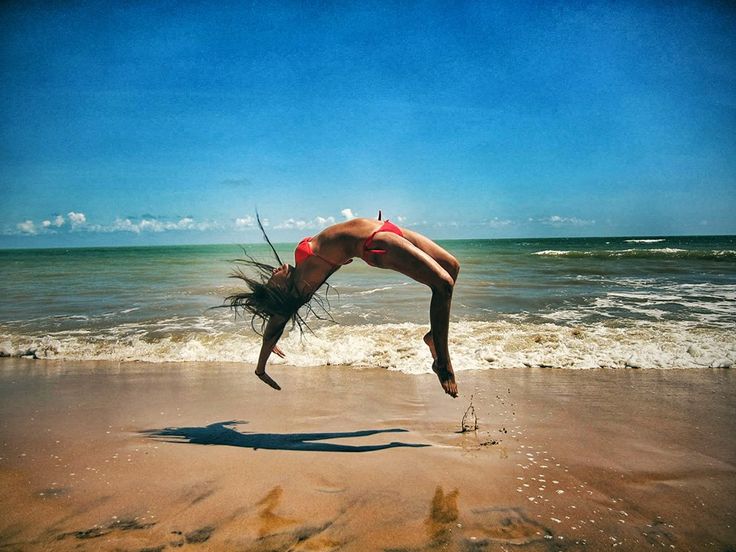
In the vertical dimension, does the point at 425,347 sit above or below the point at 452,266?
below

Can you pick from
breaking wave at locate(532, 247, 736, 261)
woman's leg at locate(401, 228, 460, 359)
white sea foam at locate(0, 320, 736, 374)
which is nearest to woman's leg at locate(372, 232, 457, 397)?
woman's leg at locate(401, 228, 460, 359)

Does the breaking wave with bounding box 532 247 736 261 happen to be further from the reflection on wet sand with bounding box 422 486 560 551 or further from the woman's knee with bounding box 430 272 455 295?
the reflection on wet sand with bounding box 422 486 560 551

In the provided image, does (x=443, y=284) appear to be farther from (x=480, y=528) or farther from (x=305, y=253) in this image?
(x=480, y=528)

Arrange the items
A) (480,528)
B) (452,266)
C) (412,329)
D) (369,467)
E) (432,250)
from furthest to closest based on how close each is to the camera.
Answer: (412,329)
(452,266)
(432,250)
(369,467)
(480,528)

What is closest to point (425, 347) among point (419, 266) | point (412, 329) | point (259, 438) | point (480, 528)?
point (412, 329)

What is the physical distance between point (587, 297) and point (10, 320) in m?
14.0

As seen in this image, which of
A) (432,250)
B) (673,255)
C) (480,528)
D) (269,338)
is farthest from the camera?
(673,255)

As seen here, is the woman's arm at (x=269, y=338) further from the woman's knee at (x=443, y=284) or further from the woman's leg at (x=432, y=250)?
the woman's knee at (x=443, y=284)

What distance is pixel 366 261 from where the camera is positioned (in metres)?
3.38

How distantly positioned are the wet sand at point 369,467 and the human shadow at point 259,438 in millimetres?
24

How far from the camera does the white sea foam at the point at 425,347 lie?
5988 mm

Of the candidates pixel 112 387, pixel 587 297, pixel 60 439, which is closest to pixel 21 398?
pixel 112 387

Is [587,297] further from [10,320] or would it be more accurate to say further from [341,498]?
[10,320]

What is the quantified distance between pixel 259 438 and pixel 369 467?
3.58 feet
